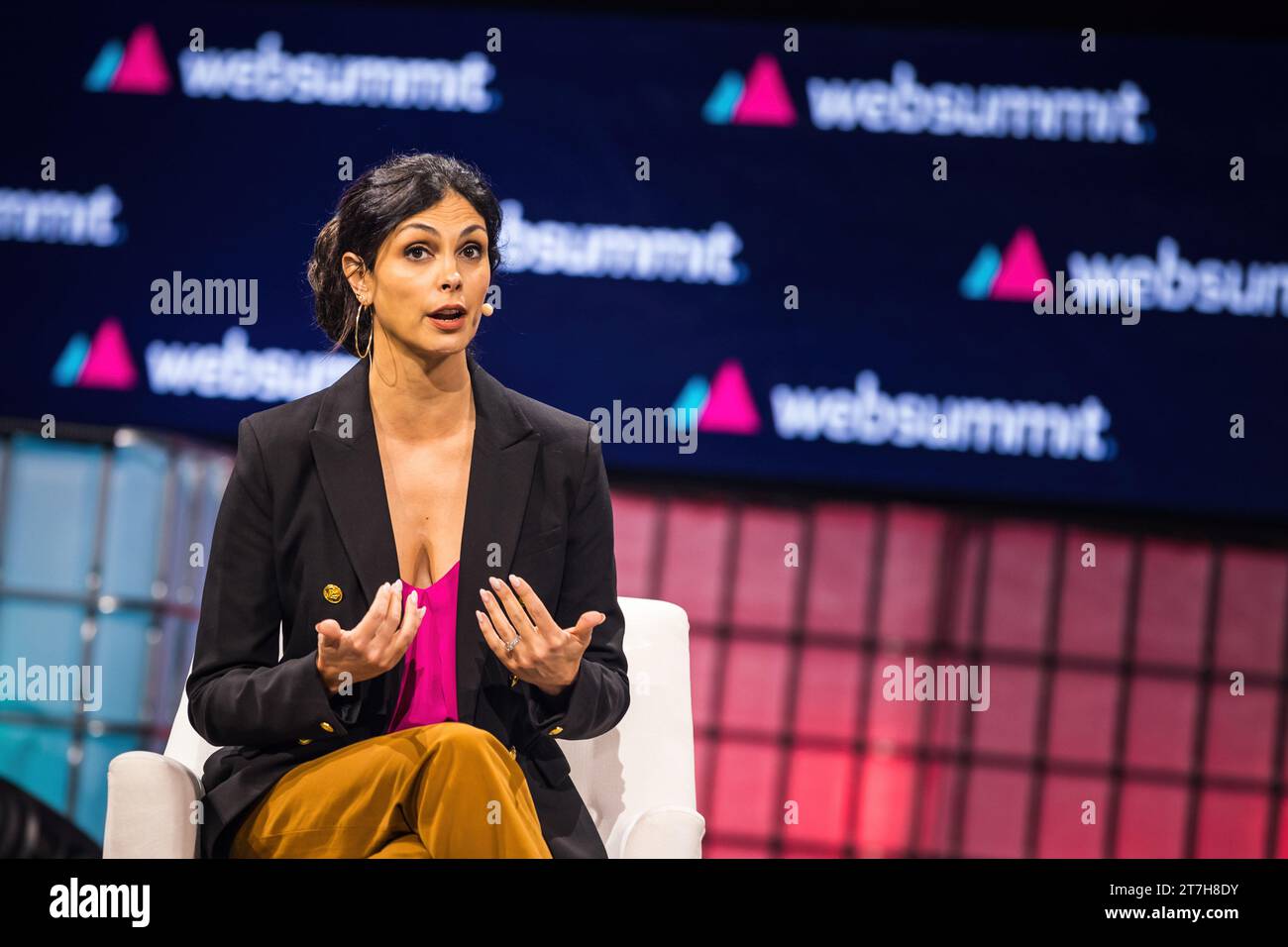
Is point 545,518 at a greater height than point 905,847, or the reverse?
point 545,518

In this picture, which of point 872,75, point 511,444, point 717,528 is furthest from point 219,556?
point 872,75

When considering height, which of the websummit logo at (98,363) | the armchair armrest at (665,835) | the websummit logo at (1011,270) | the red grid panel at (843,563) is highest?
the websummit logo at (1011,270)

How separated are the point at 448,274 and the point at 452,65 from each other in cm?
233

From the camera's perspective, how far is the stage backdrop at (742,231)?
4.19 m

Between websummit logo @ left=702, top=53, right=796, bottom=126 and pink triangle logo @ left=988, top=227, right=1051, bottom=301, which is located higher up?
websummit logo @ left=702, top=53, right=796, bottom=126

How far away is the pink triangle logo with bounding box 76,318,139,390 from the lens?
429cm

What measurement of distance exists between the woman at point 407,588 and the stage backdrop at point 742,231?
Answer: 1.99 m

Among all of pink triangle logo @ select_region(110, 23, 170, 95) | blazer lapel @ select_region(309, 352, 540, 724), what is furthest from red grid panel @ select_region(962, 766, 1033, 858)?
pink triangle logo @ select_region(110, 23, 170, 95)

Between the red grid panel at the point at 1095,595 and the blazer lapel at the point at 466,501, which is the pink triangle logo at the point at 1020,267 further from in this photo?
the blazer lapel at the point at 466,501

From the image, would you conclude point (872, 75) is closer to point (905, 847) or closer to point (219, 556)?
point (905, 847)

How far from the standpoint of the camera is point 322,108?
4.31 meters

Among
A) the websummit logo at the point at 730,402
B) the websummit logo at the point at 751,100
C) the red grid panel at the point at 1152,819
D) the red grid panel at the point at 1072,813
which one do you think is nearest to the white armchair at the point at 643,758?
the websummit logo at the point at 730,402

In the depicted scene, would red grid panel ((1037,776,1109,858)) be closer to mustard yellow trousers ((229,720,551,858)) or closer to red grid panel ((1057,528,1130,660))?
red grid panel ((1057,528,1130,660))

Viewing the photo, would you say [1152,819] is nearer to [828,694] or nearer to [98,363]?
[828,694]
